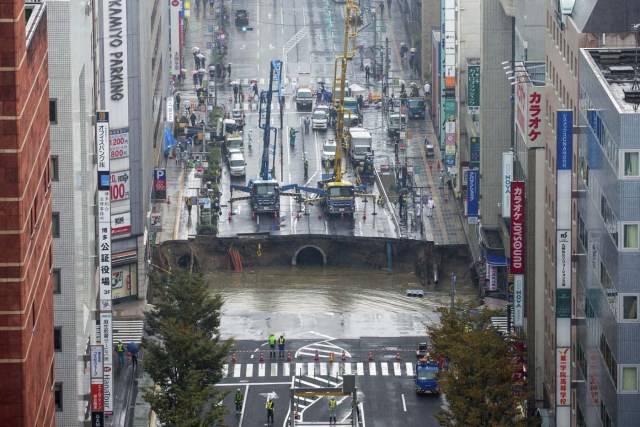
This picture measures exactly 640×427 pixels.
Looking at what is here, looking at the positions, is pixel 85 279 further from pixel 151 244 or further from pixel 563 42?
pixel 151 244

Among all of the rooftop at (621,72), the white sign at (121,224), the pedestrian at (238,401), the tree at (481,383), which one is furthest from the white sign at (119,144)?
the rooftop at (621,72)

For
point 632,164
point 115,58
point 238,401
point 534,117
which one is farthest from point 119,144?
point 632,164

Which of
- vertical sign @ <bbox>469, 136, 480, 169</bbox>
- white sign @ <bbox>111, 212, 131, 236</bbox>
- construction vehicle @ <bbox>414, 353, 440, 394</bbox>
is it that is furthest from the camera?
vertical sign @ <bbox>469, 136, 480, 169</bbox>

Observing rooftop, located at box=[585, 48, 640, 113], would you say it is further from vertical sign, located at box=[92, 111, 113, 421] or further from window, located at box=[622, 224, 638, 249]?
vertical sign, located at box=[92, 111, 113, 421]

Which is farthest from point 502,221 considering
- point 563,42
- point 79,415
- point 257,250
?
point 79,415

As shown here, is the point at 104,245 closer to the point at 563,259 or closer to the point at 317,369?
the point at 563,259

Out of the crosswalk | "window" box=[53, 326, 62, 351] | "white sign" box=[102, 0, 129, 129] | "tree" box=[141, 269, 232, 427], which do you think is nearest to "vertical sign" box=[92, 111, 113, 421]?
"tree" box=[141, 269, 232, 427]
